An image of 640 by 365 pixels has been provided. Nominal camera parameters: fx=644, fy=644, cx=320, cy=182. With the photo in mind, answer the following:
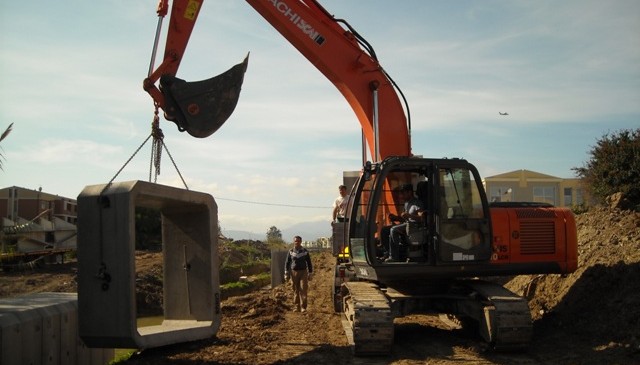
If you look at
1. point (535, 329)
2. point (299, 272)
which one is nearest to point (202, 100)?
point (299, 272)

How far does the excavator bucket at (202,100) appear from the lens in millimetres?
8430

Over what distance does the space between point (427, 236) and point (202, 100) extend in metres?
3.46

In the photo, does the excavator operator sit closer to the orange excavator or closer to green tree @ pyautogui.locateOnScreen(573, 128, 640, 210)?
the orange excavator

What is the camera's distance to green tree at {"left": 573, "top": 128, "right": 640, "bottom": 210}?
47.1ft

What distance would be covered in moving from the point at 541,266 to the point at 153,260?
17363 millimetres

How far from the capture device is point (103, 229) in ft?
22.0

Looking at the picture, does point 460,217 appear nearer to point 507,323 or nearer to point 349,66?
point 507,323

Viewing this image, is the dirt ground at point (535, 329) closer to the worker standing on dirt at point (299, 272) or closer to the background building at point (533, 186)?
the worker standing on dirt at point (299, 272)

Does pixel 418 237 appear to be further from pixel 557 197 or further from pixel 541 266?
pixel 557 197

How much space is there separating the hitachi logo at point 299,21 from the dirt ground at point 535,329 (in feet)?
15.2

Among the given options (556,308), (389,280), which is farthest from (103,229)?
(556,308)

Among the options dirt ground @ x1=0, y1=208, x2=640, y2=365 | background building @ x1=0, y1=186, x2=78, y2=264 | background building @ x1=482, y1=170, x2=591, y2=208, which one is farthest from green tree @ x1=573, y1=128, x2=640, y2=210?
background building @ x1=482, y1=170, x2=591, y2=208

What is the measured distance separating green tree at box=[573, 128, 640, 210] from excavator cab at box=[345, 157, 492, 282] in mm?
6977

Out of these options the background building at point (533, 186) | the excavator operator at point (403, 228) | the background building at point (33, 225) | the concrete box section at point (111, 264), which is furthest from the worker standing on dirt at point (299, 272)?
the background building at point (533, 186)
